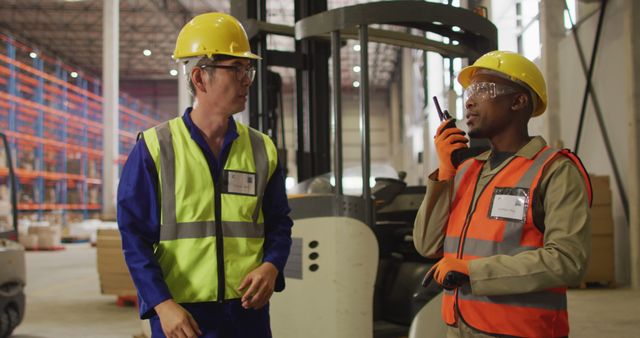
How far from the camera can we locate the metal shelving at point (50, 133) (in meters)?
16.2

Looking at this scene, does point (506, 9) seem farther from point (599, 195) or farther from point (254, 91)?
point (254, 91)

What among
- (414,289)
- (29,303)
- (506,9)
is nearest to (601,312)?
(414,289)

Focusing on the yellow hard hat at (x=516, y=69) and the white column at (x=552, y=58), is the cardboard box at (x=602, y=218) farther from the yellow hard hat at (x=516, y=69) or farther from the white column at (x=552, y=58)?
the yellow hard hat at (x=516, y=69)

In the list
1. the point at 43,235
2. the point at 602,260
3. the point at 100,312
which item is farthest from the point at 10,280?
the point at 43,235

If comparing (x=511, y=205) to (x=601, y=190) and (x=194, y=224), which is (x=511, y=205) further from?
(x=601, y=190)

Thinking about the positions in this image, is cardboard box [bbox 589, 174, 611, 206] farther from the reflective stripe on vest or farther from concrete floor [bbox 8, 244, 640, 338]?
the reflective stripe on vest

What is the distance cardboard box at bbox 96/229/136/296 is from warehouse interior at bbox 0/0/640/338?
0.02m

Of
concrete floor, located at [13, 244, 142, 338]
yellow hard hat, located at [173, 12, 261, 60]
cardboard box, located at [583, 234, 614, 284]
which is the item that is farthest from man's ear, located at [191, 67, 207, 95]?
cardboard box, located at [583, 234, 614, 284]

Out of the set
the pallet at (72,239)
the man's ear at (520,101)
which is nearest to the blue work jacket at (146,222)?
the man's ear at (520,101)

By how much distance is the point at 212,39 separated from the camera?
187cm

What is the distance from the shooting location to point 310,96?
574cm

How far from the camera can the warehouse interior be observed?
3.55 metres

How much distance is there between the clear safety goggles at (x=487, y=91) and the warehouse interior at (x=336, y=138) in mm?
886

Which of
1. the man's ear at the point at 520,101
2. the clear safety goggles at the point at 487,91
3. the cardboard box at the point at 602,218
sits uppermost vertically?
the clear safety goggles at the point at 487,91
